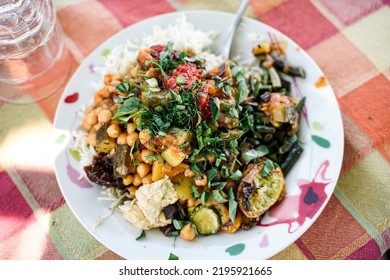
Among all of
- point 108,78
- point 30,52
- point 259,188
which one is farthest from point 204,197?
point 30,52

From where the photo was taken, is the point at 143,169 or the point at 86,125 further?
the point at 86,125

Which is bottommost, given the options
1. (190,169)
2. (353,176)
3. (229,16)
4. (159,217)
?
(353,176)

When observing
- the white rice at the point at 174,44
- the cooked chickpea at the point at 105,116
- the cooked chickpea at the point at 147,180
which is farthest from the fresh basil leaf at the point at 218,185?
the white rice at the point at 174,44

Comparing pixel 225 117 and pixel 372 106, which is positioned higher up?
pixel 225 117

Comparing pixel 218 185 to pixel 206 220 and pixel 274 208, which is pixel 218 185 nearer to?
pixel 206 220

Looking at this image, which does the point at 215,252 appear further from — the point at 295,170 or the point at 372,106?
the point at 372,106

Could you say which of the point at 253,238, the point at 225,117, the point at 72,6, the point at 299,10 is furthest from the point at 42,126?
the point at 299,10

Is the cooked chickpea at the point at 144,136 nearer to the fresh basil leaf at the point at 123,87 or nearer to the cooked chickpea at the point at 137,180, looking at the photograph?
the cooked chickpea at the point at 137,180
